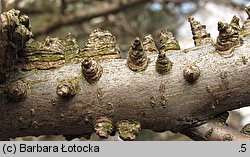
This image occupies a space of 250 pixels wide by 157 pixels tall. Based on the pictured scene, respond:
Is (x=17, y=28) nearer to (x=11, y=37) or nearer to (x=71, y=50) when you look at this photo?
(x=11, y=37)

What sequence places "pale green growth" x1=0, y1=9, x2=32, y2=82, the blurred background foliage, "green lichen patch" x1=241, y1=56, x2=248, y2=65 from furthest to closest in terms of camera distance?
the blurred background foliage
"green lichen patch" x1=241, y1=56, x2=248, y2=65
"pale green growth" x1=0, y1=9, x2=32, y2=82

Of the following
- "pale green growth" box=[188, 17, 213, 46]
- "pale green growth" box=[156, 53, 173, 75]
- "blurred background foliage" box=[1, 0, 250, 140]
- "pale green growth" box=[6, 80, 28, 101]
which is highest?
"blurred background foliage" box=[1, 0, 250, 140]

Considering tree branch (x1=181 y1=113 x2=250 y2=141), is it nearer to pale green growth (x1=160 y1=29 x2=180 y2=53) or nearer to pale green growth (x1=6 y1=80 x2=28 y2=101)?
pale green growth (x1=160 y1=29 x2=180 y2=53)

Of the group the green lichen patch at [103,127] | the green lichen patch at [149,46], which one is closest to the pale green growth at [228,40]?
the green lichen patch at [149,46]

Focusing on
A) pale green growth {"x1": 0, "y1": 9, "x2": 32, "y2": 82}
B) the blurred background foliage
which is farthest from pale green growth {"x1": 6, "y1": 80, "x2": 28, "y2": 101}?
the blurred background foliage

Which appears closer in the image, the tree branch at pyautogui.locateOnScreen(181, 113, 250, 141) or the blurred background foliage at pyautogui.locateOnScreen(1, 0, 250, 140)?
the tree branch at pyautogui.locateOnScreen(181, 113, 250, 141)

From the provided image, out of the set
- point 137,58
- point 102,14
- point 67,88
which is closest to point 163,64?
point 137,58
